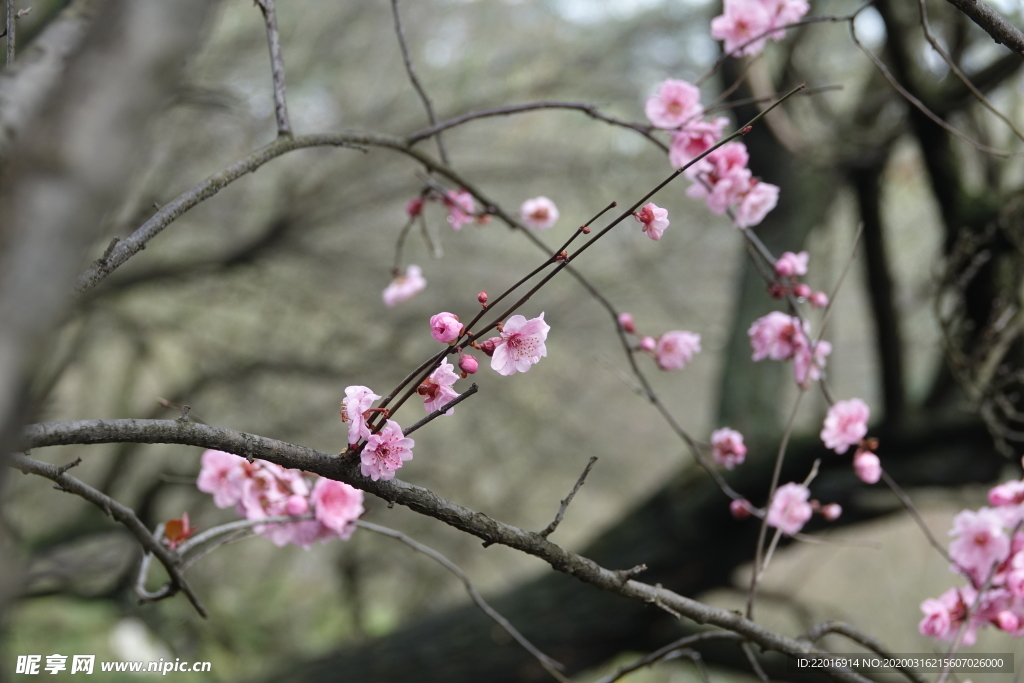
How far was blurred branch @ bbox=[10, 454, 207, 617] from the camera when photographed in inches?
29.2

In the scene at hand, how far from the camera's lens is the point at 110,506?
90 cm

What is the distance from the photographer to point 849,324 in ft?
19.0

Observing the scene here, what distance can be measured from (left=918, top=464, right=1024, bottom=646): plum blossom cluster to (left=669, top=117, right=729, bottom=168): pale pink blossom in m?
0.82

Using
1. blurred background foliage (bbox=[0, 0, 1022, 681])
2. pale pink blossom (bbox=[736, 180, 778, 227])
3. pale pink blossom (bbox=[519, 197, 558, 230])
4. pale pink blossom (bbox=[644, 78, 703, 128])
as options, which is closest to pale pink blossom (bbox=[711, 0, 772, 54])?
pale pink blossom (bbox=[644, 78, 703, 128])

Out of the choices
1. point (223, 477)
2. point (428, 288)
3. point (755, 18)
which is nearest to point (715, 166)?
point (755, 18)

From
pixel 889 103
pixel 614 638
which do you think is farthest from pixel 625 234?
pixel 614 638

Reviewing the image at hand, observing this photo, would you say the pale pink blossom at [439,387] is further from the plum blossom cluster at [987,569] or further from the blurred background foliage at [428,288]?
the blurred background foliage at [428,288]

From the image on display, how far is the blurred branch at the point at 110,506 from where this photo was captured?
0.74 metres

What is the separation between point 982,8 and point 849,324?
544 centimetres

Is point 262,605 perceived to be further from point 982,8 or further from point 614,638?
point 982,8

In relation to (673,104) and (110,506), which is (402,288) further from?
(110,506)

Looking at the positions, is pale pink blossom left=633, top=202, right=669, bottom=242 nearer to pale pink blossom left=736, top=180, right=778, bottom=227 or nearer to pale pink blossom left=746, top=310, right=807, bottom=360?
pale pink blossom left=736, top=180, right=778, bottom=227

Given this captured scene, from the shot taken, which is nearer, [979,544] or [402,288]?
[979,544]

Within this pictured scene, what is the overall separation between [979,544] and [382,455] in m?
1.19
